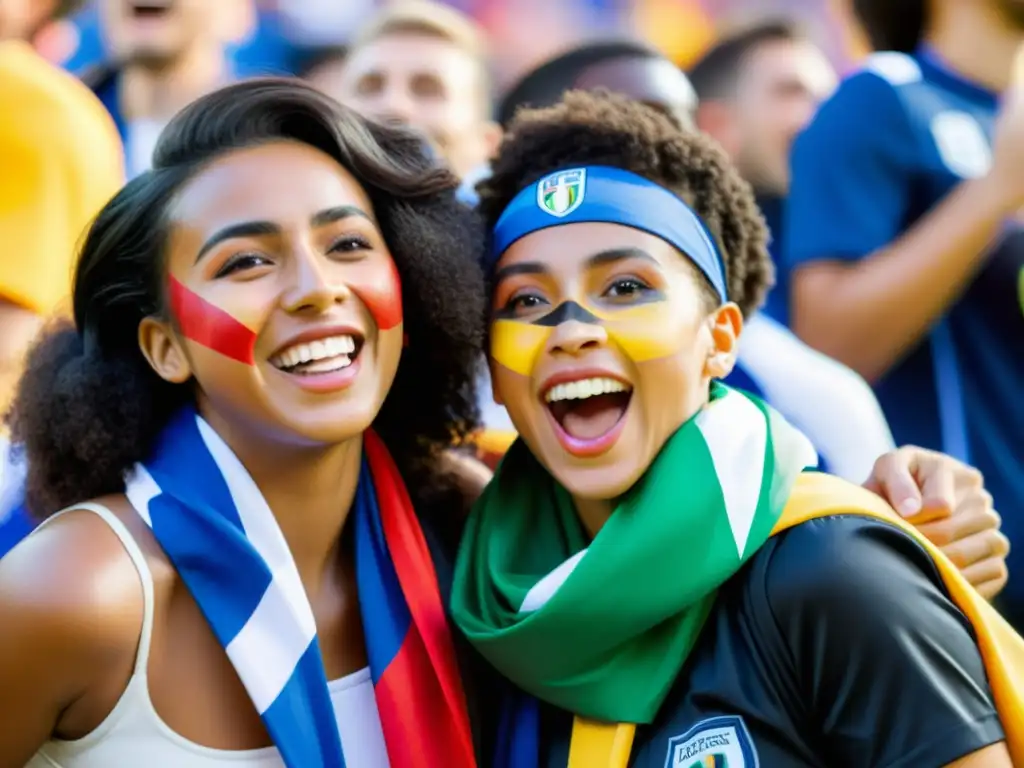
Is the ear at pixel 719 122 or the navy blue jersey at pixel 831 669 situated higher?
the ear at pixel 719 122

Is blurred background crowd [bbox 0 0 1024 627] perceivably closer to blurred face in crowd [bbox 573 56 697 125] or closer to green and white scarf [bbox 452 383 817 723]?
blurred face in crowd [bbox 573 56 697 125]

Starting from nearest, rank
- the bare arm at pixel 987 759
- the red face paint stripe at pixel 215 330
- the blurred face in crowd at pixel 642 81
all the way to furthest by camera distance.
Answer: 1. the bare arm at pixel 987 759
2. the red face paint stripe at pixel 215 330
3. the blurred face in crowd at pixel 642 81

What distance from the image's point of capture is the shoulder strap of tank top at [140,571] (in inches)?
83.4

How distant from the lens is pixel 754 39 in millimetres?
5379

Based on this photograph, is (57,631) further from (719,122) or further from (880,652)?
(719,122)

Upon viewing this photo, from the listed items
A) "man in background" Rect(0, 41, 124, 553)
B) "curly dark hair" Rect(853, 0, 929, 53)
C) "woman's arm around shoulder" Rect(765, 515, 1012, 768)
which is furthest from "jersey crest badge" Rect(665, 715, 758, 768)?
"curly dark hair" Rect(853, 0, 929, 53)

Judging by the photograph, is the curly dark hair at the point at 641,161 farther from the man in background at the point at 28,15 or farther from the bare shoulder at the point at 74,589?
the man in background at the point at 28,15

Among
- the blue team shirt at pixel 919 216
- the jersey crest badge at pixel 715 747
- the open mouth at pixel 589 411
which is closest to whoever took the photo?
the jersey crest badge at pixel 715 747

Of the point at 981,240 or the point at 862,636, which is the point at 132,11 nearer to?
the point at 981,240

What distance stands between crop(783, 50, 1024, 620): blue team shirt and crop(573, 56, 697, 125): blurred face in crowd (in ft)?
2.26

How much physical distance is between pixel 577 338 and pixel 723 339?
31 cm

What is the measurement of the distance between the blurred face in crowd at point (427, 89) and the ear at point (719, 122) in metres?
1.11

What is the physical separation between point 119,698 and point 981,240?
202 cm

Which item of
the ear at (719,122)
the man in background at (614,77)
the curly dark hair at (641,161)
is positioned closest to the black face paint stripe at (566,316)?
the curly dark hair at (641,161)
